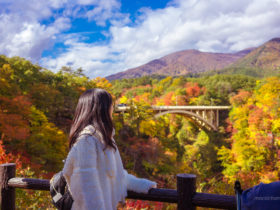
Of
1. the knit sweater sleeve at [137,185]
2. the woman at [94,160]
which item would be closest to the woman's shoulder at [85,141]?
the woman at [94,160]

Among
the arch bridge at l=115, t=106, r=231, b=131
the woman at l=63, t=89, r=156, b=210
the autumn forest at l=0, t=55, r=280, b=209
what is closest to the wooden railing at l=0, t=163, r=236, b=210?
the woman at l=63, t=89, r=156, b=210

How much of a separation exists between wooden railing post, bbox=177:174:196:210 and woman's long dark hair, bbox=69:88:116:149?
41cm

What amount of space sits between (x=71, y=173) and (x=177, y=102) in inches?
874

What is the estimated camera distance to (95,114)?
116 cm

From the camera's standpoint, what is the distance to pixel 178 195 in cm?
130

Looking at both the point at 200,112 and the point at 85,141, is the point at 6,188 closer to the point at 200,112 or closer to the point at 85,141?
the point at 85,141

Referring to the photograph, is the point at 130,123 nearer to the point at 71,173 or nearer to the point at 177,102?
the point at 177,102

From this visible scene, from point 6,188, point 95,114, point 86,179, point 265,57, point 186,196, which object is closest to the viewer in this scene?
point 86,179

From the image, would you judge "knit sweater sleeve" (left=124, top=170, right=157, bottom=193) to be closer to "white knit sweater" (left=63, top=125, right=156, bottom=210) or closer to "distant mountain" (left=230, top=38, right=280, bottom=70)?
"white knit sweater" (left=63, top=125, right=156, bottom=210)

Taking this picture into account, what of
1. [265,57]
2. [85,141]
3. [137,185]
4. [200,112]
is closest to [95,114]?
[85,141]

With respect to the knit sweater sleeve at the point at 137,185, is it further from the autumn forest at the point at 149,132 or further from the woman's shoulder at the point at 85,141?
the autumn forest at the point at 149,132

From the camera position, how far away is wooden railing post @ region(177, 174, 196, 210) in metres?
1.28

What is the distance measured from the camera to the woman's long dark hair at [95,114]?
3.76ft

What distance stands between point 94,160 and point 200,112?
66.0 ft
